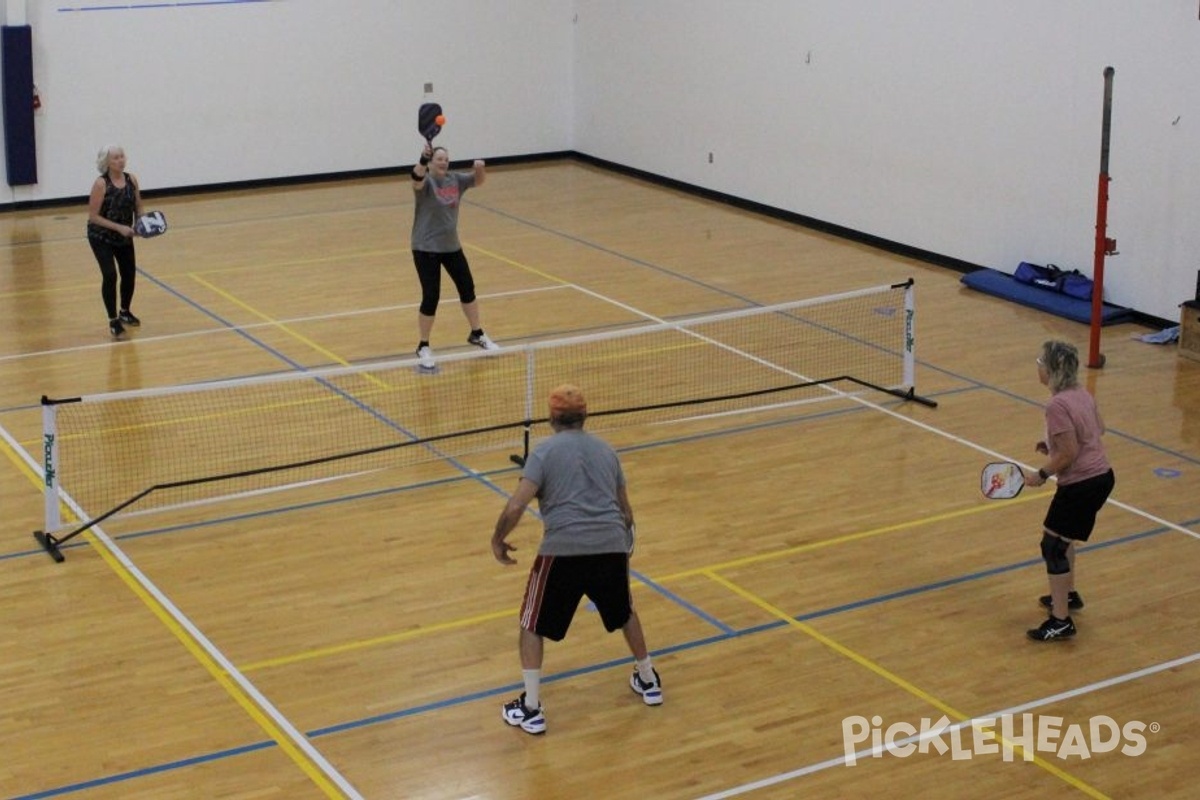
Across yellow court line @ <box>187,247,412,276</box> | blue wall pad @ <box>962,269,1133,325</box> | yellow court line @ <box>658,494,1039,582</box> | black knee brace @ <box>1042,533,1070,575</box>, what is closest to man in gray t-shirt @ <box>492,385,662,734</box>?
yellow court line @ <box>658,494,1039,582</box>

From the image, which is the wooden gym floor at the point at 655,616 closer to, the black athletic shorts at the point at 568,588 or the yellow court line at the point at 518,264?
the black athletic shorts at the point at 568,588

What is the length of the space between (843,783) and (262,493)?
533cm

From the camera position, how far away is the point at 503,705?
8492 mm

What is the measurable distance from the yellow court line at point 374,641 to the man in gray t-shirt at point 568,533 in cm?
130

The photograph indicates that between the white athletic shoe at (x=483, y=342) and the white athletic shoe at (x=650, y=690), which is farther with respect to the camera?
the white athletic shoe at (x=483, y=342)

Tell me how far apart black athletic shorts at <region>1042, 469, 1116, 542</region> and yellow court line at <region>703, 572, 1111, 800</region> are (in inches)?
51.6

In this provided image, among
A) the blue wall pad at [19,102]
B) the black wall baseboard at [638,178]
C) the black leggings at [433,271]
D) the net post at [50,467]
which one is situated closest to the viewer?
the net post at [50,467]

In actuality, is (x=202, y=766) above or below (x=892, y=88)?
below

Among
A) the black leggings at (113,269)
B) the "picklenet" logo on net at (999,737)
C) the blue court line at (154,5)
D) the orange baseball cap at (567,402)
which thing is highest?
the blue court line at (154,5)

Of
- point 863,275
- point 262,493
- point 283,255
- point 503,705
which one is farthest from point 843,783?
point 283,255

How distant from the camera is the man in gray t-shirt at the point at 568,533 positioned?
787 centimetres

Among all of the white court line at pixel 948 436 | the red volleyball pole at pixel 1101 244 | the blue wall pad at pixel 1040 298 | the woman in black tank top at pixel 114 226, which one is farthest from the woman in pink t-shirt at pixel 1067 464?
the woman in black tank top at pixel 114 226

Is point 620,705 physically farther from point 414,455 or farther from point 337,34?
point 337,34

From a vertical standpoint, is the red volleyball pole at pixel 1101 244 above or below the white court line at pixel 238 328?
above
